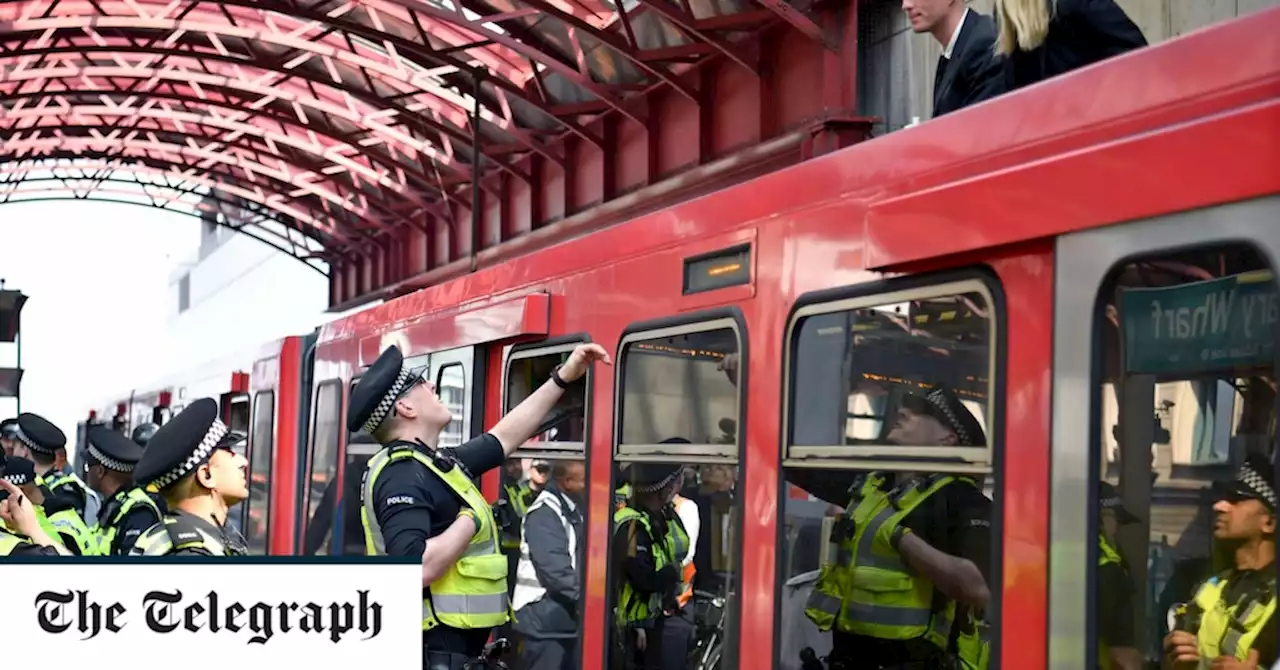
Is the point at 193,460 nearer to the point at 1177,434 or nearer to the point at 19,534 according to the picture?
the point at 19,534

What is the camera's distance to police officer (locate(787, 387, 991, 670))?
3.50 metres

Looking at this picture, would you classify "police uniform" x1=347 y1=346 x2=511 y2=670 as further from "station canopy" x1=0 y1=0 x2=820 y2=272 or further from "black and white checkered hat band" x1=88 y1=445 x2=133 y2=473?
"station canopy" x1=0 y1=0 x2=820 y2=272

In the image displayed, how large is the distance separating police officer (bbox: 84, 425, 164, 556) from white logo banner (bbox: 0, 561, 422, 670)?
1916 millimetres

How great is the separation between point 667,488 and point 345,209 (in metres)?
31.3

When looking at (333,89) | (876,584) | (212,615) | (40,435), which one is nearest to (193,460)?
(212,615)

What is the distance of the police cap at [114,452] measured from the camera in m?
7.42

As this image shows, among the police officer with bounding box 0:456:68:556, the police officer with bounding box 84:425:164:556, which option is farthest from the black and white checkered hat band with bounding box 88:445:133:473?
the police officer with bounding box 0:456:68:556

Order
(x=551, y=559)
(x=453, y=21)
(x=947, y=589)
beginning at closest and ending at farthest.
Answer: (x=947, y=589), (x=551, y=559), (x=453, y=21)

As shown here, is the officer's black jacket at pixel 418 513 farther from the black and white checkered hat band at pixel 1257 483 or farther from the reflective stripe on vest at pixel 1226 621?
the black and white checkered hat band at pixel 1257 483

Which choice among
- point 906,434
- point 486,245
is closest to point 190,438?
point 906,434

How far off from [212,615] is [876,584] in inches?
61.2

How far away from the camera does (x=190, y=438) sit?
15.6 feet

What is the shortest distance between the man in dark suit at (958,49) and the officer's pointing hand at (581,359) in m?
1.32

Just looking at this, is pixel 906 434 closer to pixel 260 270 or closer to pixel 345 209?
pixel 345 209
